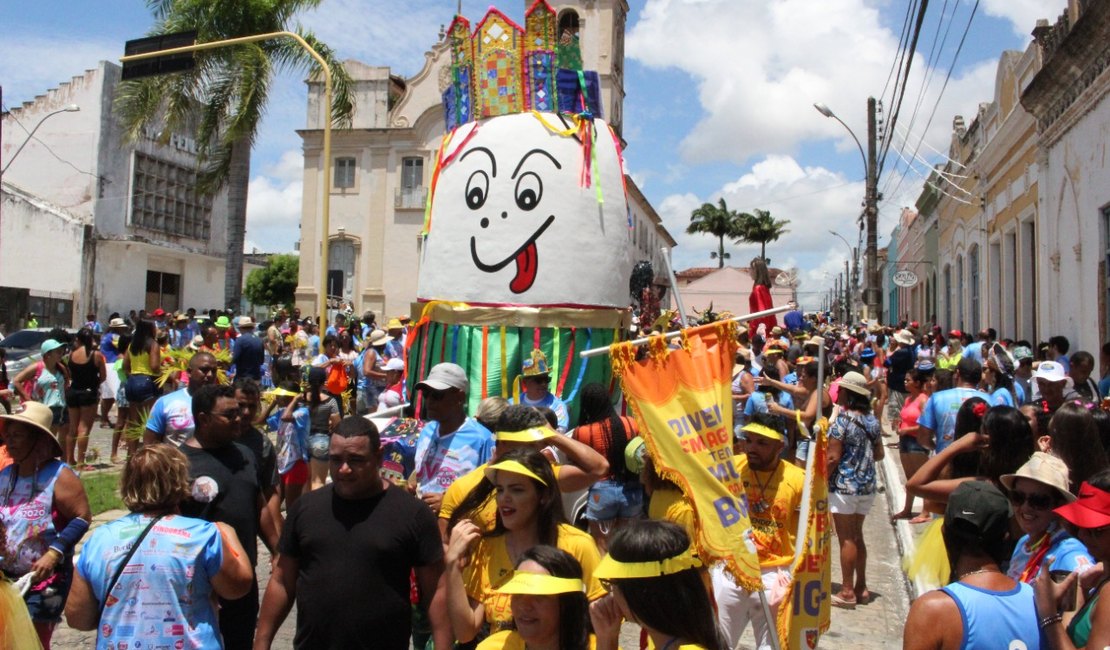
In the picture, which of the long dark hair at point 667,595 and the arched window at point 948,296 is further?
the arched window at point 948,296

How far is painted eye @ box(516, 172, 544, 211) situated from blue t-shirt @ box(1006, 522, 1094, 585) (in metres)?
5.14

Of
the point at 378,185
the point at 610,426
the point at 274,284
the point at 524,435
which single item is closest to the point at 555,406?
the point at 610,426

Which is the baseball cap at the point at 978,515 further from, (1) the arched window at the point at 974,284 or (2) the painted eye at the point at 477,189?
(1) the arched window at the point at 974,284

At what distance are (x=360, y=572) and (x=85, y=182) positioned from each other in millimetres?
31942

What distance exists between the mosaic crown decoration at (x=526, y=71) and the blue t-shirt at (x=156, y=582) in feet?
18.5

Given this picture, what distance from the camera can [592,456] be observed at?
432 centimetres

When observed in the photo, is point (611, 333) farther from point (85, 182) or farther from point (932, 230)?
point (85, 182)

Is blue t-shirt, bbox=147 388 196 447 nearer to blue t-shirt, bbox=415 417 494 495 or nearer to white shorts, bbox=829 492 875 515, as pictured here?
blue t-shirt, bbox=415 417 494 495

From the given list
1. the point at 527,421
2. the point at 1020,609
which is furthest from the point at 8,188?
the point at 1020,609

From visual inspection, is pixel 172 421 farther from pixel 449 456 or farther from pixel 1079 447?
pixel 1079 447

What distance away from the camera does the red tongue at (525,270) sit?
7.71 metres

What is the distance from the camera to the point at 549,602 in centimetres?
264

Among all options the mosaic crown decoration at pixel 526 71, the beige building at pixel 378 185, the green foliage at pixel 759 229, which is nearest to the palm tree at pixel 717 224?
the green foliage at pixel 759 229

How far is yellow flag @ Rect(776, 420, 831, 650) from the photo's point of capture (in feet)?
12.6
